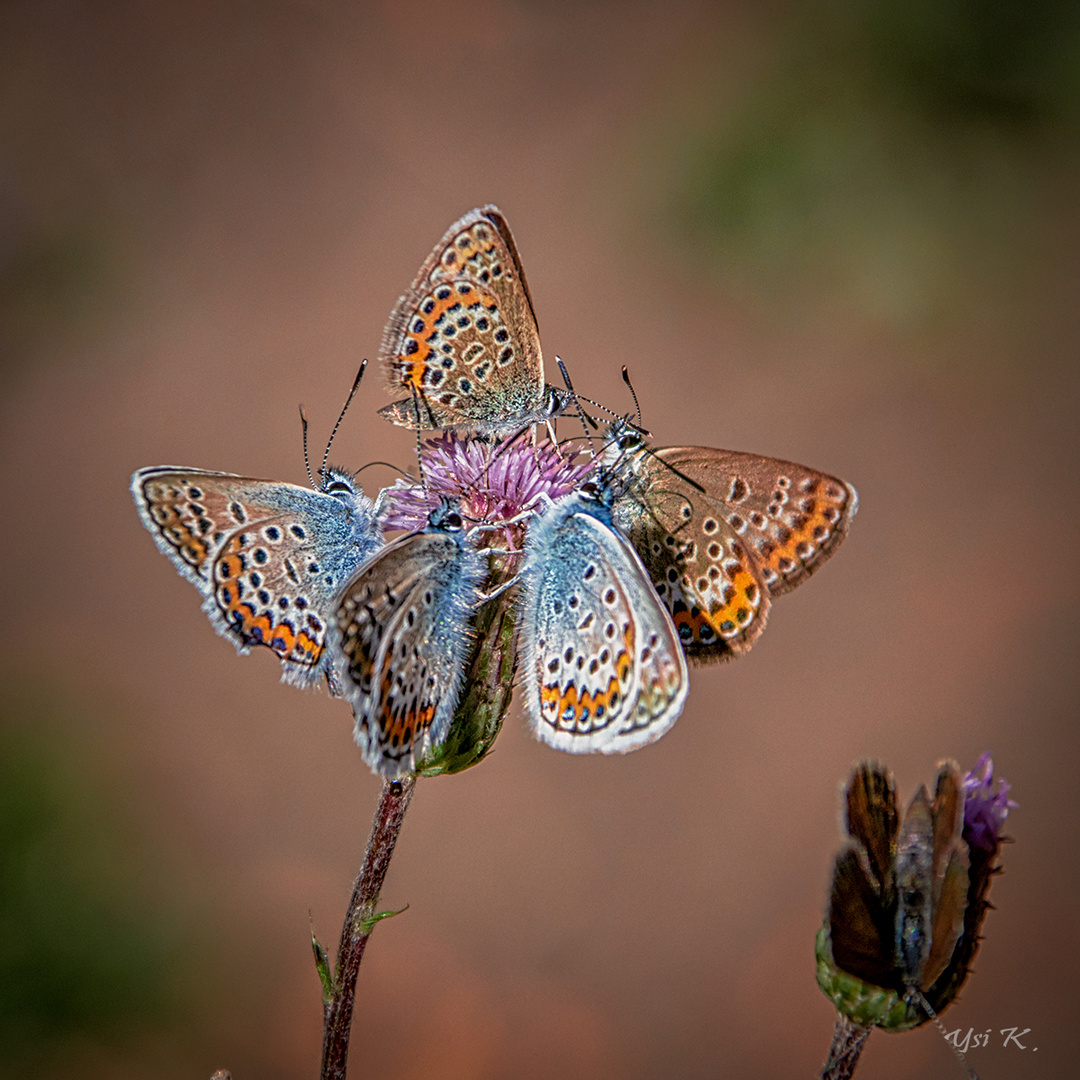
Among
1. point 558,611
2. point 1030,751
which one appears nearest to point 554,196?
point 1030,751

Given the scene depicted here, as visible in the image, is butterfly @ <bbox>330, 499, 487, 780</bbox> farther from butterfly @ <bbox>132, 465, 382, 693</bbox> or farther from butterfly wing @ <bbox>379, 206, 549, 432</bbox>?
butterfly wing @ <bbox>379, 206, 549, 432</bbox>

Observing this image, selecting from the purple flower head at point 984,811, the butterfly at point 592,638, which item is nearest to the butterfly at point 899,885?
the purple flower head at point 984,811

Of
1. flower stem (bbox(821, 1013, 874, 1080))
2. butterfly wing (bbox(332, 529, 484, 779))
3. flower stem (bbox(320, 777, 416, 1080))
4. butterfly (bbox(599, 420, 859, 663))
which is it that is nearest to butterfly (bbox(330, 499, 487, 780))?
butterfly wing (bbox(332, 529, 484, 779))

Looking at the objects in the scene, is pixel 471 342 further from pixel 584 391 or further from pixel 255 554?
pixel 584 391

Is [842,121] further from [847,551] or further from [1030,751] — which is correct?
[1030,751]

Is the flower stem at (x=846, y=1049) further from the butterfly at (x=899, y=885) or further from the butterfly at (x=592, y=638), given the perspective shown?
the butterfly at (x=592, y=638)
